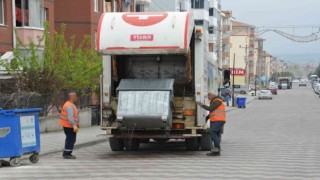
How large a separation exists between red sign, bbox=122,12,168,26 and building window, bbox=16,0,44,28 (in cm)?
1745

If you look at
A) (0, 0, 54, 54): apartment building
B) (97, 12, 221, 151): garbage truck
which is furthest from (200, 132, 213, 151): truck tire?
Result: (0, 0, 54, 54): apartment building

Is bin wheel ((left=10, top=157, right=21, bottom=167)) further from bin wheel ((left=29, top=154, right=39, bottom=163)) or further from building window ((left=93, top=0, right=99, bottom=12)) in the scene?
building window ((left=93, top=0, right=99, bottom=12))

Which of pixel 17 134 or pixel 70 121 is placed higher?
pixel 70 121

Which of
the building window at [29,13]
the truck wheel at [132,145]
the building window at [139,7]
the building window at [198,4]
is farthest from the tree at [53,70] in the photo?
the building window at [198,4]

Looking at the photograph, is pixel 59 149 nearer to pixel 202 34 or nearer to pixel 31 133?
pixel 31 133

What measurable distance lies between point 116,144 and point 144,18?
363cm

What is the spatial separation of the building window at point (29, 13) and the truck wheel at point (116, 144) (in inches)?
653

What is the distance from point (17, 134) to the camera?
12.4 metres

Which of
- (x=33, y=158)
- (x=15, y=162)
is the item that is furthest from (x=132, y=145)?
(x=15, y=162)

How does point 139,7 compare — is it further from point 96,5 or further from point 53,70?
point 53,70

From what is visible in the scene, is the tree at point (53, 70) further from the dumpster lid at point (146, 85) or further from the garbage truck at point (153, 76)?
the dumpster lid at point (146, 85)

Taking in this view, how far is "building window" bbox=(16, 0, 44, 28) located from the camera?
30531mm

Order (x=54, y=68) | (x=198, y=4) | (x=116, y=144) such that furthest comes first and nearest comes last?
(x=198, y=4), (x=54, y=68), (x=116, y=144)

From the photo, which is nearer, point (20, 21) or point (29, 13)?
point (20, 21)
